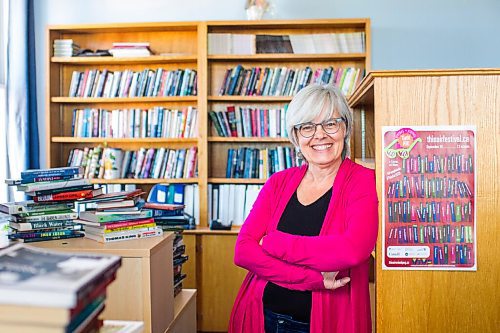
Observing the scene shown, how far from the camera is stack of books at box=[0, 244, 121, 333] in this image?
2.58 ft

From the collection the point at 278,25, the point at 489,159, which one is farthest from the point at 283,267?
the point at 278,25

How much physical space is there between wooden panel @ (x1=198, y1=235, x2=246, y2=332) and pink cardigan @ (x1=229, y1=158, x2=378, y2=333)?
193 centimetres

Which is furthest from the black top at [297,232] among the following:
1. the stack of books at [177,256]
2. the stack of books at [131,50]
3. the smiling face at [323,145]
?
the stack of books at [131,50]

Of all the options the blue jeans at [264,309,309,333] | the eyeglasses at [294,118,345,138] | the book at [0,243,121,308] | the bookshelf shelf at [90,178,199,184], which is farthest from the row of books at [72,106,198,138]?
the book at [0,243,121,308]

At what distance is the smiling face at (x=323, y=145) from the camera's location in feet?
6.37

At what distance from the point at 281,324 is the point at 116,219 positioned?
0.71 metres

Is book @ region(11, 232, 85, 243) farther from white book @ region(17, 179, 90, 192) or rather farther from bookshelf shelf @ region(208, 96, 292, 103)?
bookshelf shelf @ region(208, 96, 292, 103)

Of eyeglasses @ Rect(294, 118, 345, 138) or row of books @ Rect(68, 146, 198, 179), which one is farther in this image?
row of books @ Rect(68, 146, 198, 179)

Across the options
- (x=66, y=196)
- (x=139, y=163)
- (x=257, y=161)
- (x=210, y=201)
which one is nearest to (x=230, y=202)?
(x=210, y=201)

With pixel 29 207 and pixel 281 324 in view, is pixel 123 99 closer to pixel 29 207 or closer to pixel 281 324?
pixel 29 207

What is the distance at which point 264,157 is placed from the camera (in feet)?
13.6

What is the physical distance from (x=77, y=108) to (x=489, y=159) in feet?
11.5

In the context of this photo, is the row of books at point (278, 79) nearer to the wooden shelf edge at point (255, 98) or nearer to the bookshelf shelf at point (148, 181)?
the wooden shelf edge at point (255, 98)

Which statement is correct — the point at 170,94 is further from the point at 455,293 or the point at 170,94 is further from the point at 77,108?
the point at 455,293
